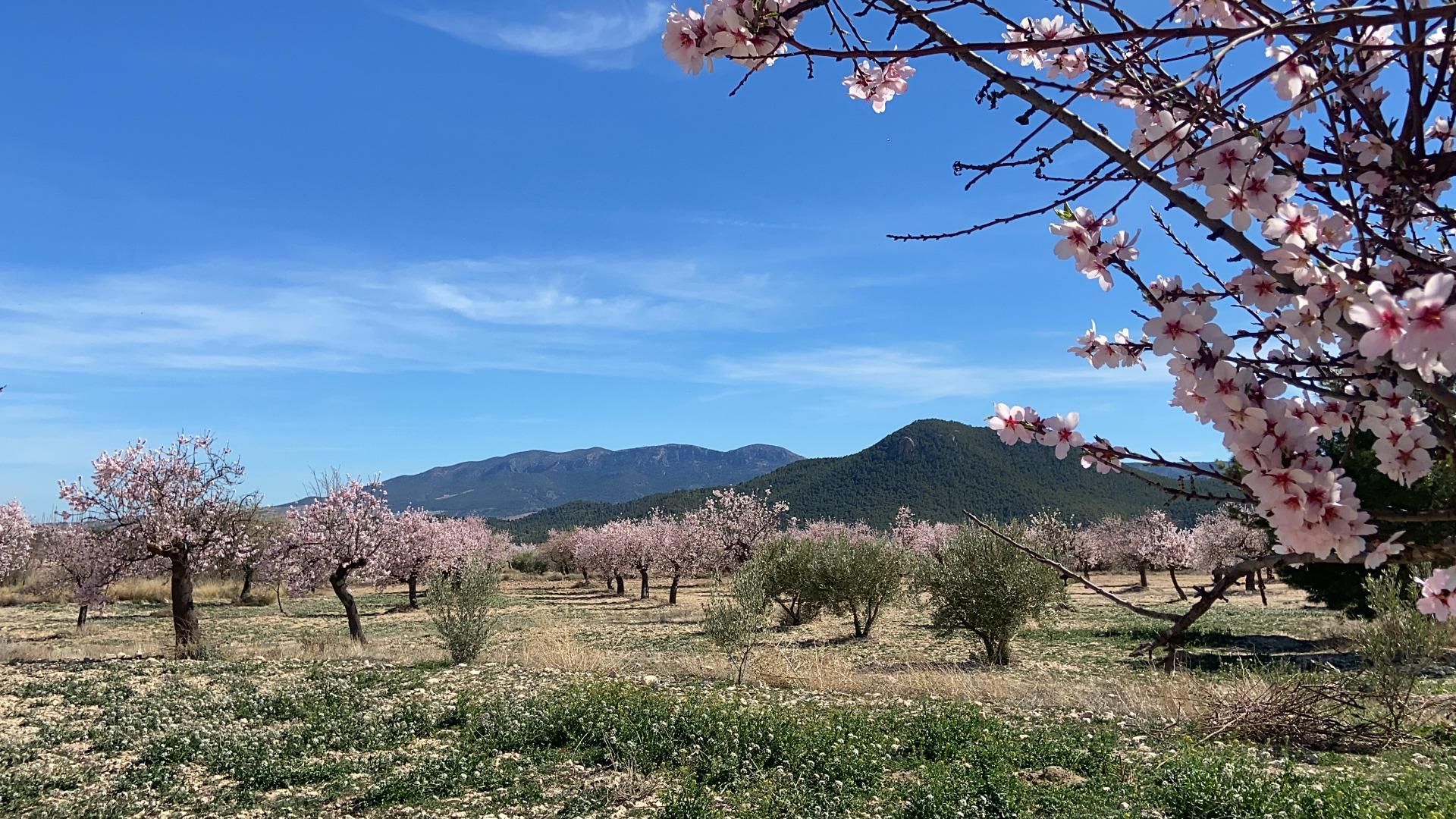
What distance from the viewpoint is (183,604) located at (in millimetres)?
16188

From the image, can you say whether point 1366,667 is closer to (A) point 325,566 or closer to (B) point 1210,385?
(B) point 1210,385

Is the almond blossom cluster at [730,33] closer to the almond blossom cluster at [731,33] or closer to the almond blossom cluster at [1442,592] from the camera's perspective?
the almond blossom cluster at [731,33]

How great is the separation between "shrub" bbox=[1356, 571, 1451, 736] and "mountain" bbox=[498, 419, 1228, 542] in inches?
3465

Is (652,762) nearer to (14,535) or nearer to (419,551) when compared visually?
(419,551)

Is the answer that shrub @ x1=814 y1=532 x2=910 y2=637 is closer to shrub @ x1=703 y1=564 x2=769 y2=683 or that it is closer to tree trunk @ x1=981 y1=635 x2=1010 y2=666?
tree trunk @ x1=981 y1=635 x2=1010 y2=666

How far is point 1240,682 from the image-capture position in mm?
11734

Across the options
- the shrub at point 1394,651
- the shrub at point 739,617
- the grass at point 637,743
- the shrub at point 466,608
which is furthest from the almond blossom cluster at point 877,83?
the shrub at point 466,608

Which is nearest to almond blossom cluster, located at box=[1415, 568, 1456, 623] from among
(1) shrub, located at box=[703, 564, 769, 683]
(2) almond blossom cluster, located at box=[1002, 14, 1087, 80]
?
(2) almond blossom cluster, located at box=[1002, 14, 1087, 80]

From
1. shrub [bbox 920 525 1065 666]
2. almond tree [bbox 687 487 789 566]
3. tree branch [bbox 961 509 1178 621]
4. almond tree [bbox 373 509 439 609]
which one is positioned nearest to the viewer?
tree branch [bbox 961 509 1178 621]

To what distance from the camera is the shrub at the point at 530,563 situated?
68.6 meters

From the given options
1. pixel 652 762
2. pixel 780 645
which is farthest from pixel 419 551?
pixel 652 762

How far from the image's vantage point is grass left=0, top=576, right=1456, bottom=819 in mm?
6531

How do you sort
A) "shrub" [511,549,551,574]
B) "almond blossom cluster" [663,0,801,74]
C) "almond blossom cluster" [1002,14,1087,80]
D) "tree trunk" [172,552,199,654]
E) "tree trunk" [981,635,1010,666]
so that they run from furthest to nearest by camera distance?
"shrub" [511,549,551,574]
"tree trunk" [981,635,1010,666]
"tree trunk" [172,552,199,654]
"almond blossom cluster" [1002,14,1087,80]
"almond blossom cluster" [663,0,801,74]

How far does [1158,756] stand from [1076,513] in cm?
10608
